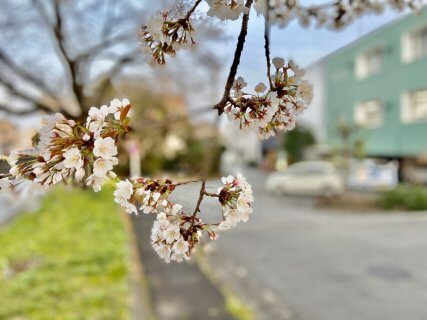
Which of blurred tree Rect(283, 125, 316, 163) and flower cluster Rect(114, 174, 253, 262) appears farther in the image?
blurred tree Rect(283, 125, 316, 163)

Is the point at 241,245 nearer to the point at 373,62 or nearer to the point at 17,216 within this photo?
the point at 373,62

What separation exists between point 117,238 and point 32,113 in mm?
1404

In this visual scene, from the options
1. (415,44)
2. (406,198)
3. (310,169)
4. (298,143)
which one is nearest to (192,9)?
(415,44)

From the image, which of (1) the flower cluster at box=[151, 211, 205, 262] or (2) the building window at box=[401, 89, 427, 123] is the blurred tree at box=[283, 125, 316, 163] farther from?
(1) the flower cluster at box=[151, 211, 205, 262]

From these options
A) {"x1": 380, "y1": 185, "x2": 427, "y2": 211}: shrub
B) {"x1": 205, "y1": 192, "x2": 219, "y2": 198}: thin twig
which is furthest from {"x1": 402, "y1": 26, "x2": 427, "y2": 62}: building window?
{"x1": 380, "y1": 185, "x2": 427, "y2": 211}: shrub

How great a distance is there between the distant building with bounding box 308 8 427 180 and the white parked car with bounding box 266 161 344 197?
2.34 metres

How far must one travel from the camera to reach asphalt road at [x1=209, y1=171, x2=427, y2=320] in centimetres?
204

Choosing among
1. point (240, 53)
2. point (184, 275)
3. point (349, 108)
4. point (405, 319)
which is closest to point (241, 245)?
point (184, 275)

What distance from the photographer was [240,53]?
41cm

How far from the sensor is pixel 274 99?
41cm

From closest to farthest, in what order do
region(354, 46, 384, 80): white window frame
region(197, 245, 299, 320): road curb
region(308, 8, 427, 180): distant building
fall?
region(308, 8, 427, 180): distant building → region(197, 245, 299, 320): road curb → region(354, 46, 384, 80): white window frame

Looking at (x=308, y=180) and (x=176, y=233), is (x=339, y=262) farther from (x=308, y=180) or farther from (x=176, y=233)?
(x=308, y=180)

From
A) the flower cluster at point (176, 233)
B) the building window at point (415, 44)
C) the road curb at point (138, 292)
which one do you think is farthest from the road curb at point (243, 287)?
the flower cluster at point (176, 233)

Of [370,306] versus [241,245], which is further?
[241,245]
